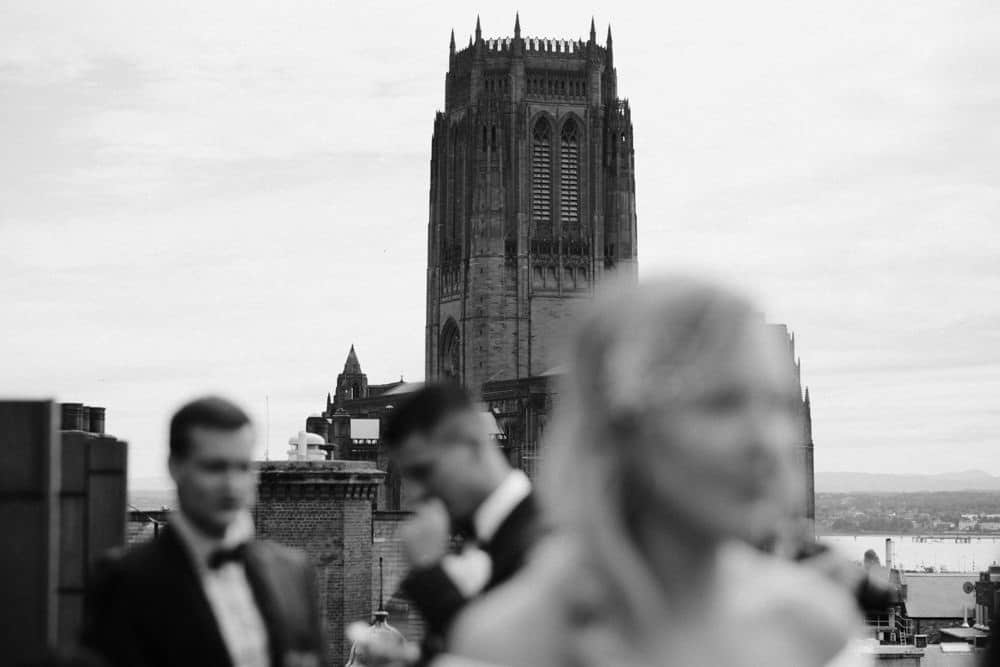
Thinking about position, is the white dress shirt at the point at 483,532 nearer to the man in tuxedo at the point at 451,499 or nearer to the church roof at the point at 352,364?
the man in tuxedo at the point at 451,499

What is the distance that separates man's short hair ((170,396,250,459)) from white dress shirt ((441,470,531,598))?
637 mm

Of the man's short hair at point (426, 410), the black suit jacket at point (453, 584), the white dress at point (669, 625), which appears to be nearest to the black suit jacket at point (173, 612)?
the black suit jacket at point (453, 584)

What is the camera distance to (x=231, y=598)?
3.84 m

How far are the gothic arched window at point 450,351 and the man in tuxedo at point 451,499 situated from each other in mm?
91859

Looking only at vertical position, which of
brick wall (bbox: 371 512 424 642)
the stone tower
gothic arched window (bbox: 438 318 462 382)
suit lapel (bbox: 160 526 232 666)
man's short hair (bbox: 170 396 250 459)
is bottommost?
brick wall (bbox: 371 512 424 642)

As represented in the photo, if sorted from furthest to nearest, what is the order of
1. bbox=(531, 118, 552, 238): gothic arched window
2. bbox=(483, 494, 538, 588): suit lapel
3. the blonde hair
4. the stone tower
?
bbox=(531, 118, 552, 238): gothic arched window → the stone tower → bbox=(483, 494, 538, 588): suit lapel → the blonde hair

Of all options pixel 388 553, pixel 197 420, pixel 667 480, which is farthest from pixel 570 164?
pixel 667 480

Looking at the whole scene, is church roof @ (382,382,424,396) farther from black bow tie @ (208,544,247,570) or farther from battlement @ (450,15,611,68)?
black bow tie @ (208,544,247,570)

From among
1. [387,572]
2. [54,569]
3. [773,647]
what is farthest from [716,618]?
[387,572]

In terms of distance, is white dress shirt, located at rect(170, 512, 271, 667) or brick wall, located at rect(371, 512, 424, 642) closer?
white dress shirt, located at rect(170, 512, 271, 667)

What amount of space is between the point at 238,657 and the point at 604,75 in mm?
93682

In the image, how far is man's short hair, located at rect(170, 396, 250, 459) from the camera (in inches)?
153

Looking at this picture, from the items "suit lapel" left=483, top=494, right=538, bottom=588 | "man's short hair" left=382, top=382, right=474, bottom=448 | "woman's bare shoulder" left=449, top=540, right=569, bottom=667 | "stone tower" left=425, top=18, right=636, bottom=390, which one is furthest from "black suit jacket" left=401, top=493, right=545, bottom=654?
"stone tower" left=425, top=18, right=636, bottom=390

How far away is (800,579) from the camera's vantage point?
76.9 inches
